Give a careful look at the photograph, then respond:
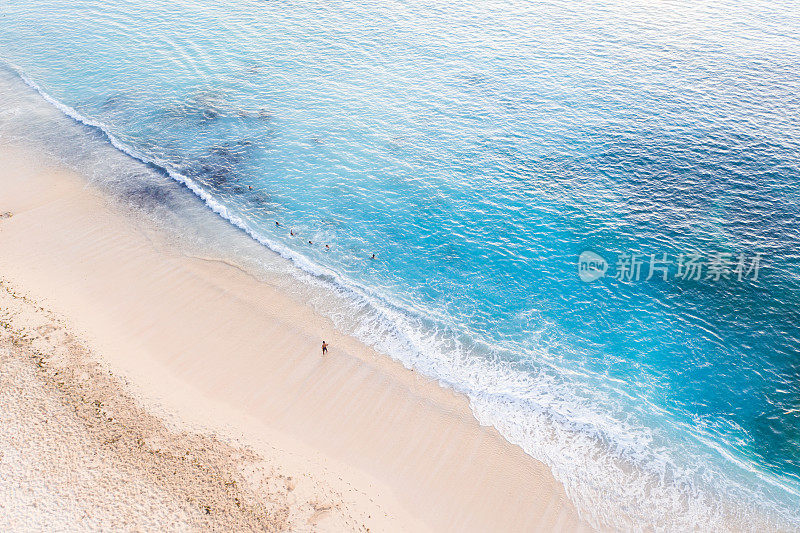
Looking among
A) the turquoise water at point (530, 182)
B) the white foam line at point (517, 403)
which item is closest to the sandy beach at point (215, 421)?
the white foam line at point (517, 403)

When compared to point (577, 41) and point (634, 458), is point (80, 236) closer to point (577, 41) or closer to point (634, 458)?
point (634, 458)

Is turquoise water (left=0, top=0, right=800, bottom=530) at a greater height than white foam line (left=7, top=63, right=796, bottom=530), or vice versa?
turquoise water (left=0, top=0, right=800, bottom=530)

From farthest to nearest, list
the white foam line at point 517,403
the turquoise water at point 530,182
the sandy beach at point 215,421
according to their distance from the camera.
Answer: the turquoise water at point 530,182
the white foam line at point 517,403
the sandy beach at point 215,421

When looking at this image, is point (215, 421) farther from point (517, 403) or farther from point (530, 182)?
point (530, 182)

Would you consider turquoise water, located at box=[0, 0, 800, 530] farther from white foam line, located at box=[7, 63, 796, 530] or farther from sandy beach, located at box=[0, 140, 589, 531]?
sandy beach, located at box=[0, 140, 589, 531]

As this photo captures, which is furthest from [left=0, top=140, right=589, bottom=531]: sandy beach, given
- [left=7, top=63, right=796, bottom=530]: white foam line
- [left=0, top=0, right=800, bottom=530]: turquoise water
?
[left=0, top=0, right=800, bottom=530]: turquoise water

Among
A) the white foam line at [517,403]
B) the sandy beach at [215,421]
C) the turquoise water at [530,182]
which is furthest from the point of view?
the turquoise water at [530,182]

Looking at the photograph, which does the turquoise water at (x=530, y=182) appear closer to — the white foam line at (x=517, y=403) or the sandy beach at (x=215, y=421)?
the white foam line at (x=517, y=403)
